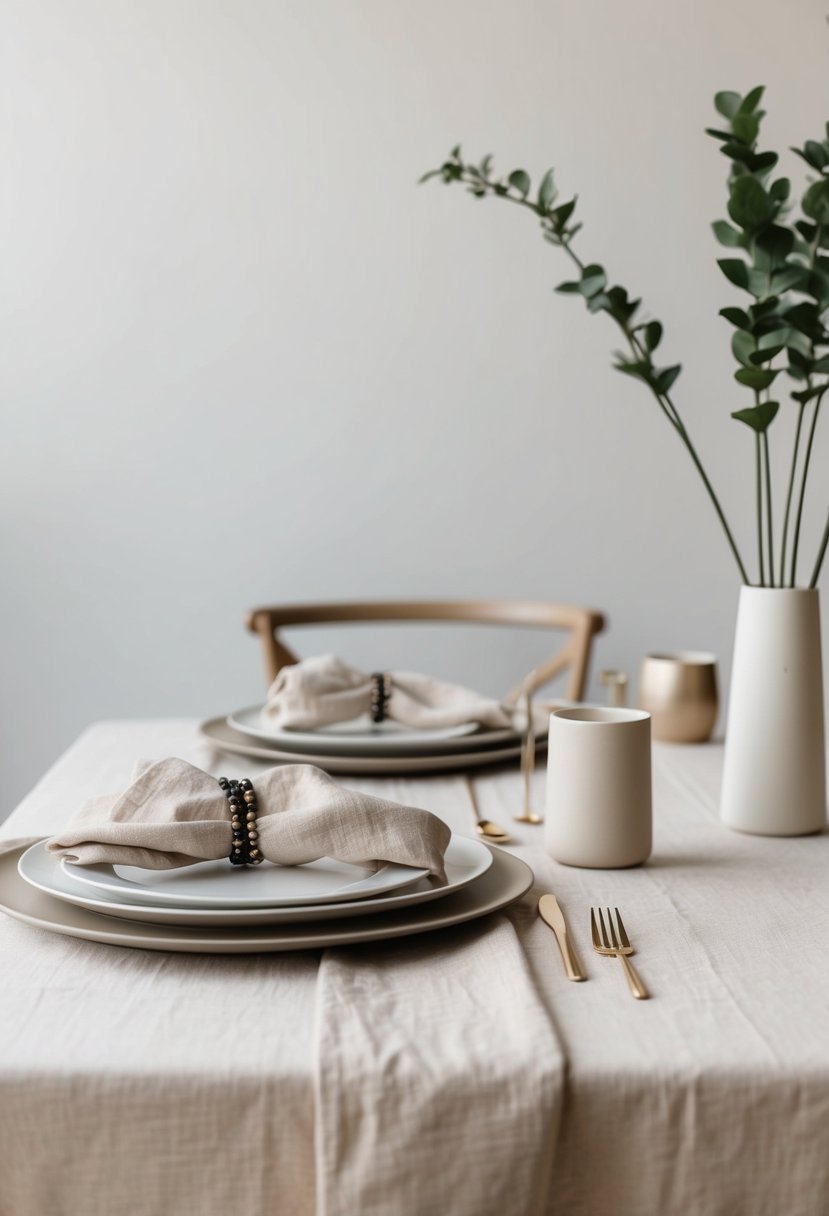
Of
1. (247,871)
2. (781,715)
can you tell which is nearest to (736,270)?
(781,715)

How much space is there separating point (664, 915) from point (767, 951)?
0.29ft

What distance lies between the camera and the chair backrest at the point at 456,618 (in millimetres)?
1954

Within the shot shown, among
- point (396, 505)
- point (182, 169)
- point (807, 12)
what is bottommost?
point (396, 505)

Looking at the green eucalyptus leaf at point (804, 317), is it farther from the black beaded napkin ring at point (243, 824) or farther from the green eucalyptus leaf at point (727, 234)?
the black beaded napkin ring at point (243, 824)

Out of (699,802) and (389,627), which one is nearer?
(699,802)

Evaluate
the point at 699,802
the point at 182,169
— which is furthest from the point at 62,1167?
the point at 182,169

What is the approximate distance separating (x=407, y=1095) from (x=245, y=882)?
0.24 meters

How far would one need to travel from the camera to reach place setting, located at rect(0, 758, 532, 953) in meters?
0.70

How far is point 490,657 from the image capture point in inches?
101

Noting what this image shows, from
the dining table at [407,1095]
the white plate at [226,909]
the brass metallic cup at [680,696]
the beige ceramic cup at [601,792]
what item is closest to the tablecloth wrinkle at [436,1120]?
the dining table at [407,1095]

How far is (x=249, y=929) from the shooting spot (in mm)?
707

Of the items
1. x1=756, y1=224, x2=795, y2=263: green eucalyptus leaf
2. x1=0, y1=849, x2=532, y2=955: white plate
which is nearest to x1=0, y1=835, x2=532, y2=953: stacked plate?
x1=0, y1=849, x2=532, y2=955: white plate

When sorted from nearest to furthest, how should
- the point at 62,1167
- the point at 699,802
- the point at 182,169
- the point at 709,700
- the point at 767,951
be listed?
the point at 62,1167 < the point at 767,951 < the point at 699,802 < the point at 709,700 < the point at 182,169

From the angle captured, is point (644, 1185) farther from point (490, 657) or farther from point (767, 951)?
point (490, 657)
